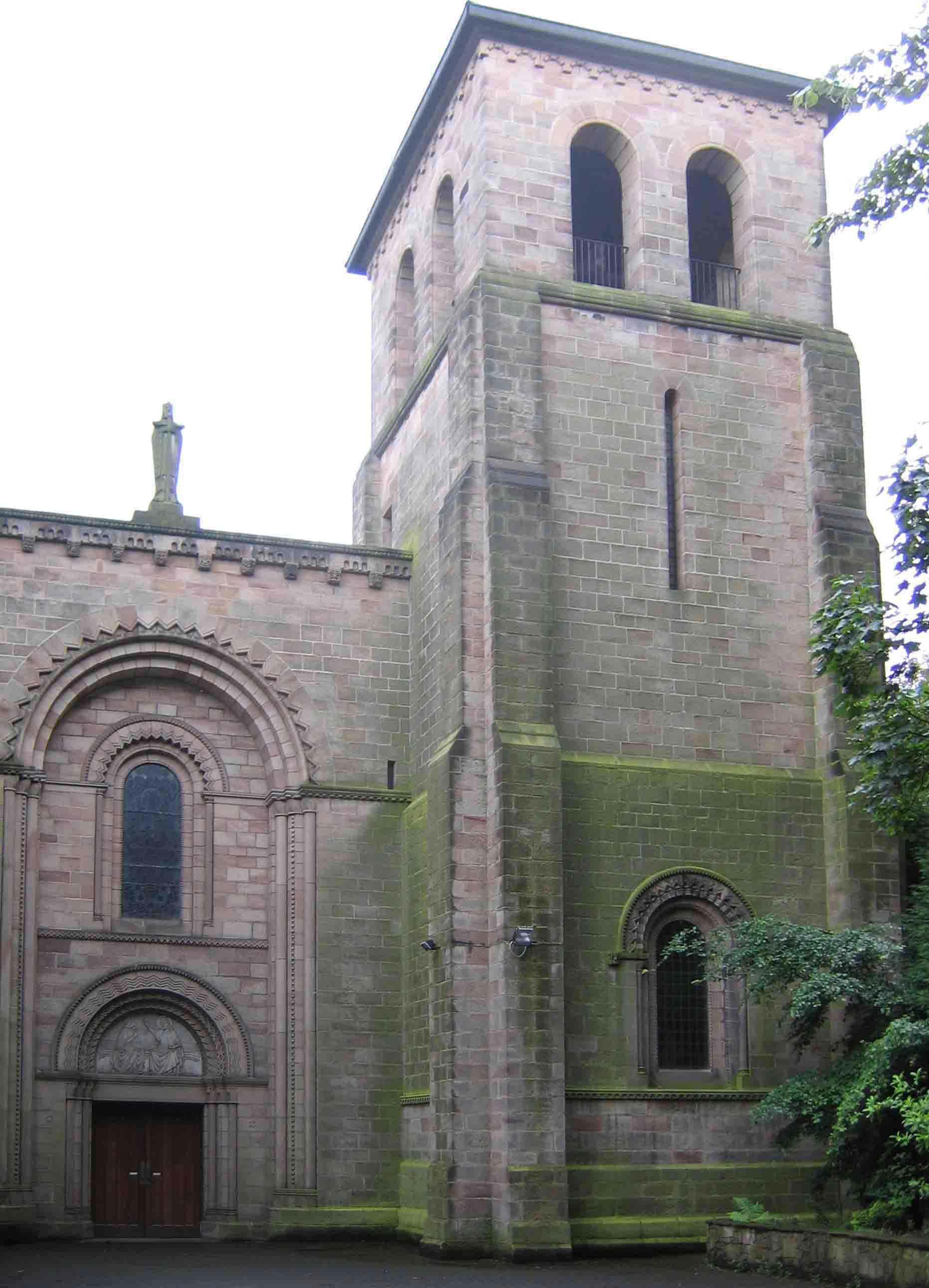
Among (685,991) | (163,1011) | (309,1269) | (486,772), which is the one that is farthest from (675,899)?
(163,1011)

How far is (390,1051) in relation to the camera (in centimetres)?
2731

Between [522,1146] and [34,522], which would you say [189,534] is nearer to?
[34,522]

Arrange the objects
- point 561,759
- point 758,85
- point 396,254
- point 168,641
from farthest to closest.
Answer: point 396,254 → point 758,85 → point 168,641 → point 561,759

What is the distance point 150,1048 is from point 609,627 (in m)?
9.30

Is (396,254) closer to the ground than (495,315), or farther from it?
farther from it

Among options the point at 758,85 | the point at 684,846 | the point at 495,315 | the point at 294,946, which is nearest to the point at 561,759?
the point at 684,846

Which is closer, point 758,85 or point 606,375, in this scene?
point 606,375

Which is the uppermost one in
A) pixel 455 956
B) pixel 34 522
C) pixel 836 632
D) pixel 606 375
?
pixel 606 375

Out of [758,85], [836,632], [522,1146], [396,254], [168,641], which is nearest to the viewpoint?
[836,632]

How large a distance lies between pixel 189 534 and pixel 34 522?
237 cm

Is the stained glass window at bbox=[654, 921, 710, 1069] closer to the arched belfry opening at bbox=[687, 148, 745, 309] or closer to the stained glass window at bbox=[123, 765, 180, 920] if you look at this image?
the stained glass window at bbox=[123, 765, 180, 920]

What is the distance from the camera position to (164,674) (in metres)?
28.0

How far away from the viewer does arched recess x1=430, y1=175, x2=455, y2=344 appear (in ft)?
102

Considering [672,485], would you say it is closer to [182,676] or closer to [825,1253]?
[182,676]
